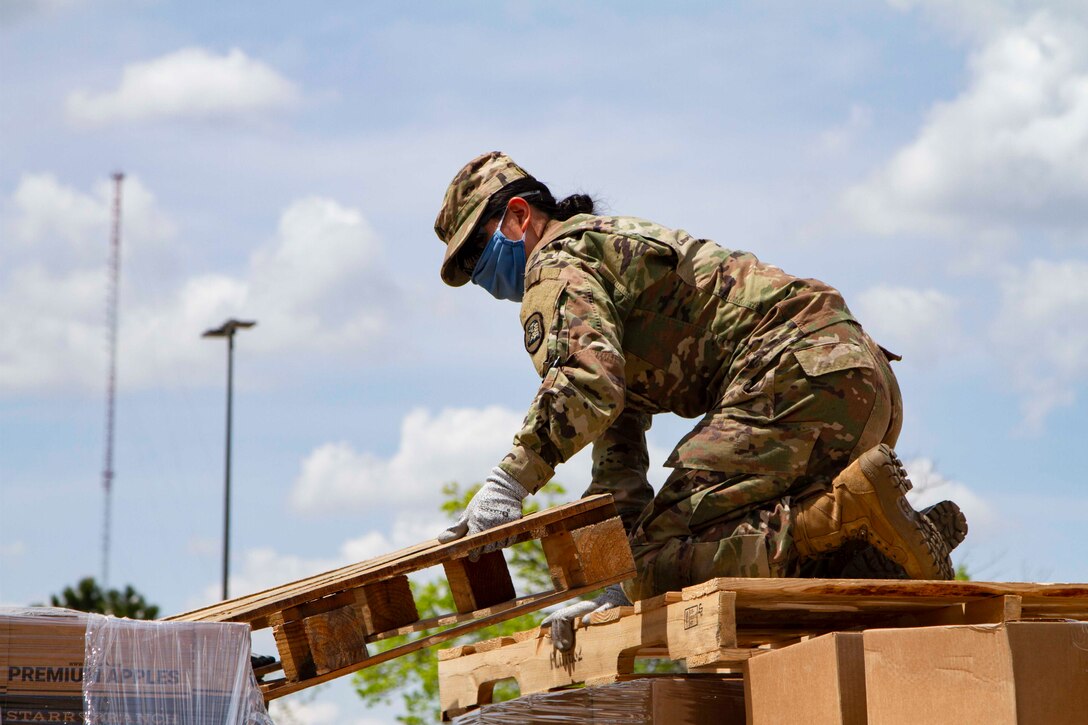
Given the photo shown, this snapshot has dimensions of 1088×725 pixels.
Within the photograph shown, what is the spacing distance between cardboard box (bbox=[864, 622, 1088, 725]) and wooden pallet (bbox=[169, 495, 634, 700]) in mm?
1030

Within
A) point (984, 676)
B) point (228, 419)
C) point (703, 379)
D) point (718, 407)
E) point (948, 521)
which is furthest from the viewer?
point (228, 419)

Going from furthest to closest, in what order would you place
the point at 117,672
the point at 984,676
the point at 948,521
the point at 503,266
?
the point at 503,266
the point at 948,521
the point at 117,672
the point at 984,676

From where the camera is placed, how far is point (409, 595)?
13.6 feet

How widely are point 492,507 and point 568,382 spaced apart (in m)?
Result: 0.47

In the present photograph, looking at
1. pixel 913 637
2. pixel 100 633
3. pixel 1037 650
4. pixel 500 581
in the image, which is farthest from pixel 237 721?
pixel 1037 650

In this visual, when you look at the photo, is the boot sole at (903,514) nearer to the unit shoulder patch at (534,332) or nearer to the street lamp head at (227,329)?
the unit shoulder patch at (534,332)

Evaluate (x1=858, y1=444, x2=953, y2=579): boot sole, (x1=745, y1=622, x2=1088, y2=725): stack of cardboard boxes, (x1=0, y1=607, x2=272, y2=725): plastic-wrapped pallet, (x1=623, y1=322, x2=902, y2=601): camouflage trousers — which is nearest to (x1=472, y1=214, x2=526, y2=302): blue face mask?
(x1=623, y1=322, x2=902, y2=601): camouflage trousers

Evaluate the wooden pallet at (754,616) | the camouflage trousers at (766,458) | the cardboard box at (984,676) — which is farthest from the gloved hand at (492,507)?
the cardboard box at (984,676)

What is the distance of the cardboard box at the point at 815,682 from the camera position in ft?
10.7

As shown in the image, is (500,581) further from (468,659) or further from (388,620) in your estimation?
(468,659)

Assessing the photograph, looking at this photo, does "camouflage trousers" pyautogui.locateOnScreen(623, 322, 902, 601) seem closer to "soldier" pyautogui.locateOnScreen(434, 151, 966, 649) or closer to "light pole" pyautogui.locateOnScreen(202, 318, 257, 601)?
"soldier" pyautogui.locateOnScreen(434, 151, 966, 649)

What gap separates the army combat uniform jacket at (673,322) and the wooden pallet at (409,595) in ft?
0.80

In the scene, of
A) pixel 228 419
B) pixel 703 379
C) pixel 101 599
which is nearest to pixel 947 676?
pixel 703 379

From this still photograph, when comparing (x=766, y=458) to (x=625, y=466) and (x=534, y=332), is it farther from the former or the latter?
(x=625, y=466)
